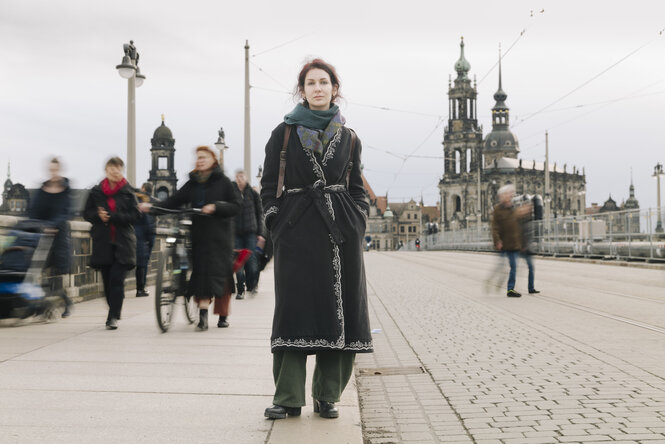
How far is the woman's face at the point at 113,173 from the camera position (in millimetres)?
7758

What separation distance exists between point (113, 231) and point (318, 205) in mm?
4290

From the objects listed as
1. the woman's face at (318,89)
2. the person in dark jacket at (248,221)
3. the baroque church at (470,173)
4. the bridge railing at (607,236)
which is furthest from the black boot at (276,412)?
the baroque church at (470,173)

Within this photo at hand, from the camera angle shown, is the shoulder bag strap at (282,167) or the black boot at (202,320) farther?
the black boot at (202,320)

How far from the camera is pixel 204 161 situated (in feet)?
24.4

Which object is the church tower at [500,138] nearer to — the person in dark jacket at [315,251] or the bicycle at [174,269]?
the bicycle at [174,269]

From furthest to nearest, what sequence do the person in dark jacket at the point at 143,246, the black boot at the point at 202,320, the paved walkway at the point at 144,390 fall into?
the person in dark jacket at the point at 143,246
the black boot at the point at 202,320
the paved walkway at the point at 144,390

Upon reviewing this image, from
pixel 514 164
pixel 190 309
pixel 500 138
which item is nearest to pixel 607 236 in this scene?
pixel 190 309

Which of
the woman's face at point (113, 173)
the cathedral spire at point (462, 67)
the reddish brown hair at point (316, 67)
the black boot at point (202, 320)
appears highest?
the cathedral spire at point (462, 67)

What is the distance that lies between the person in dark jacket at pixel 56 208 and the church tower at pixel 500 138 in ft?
484

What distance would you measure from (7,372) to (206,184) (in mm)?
2926

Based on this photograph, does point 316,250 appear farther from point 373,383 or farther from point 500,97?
point 500,97

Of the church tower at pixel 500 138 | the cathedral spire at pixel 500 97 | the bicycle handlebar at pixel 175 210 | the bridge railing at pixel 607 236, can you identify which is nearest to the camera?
the bicycle handlebar at pixel 175 210

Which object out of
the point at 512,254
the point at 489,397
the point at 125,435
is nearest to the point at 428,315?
the point at 512,254

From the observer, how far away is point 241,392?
15.3ft
